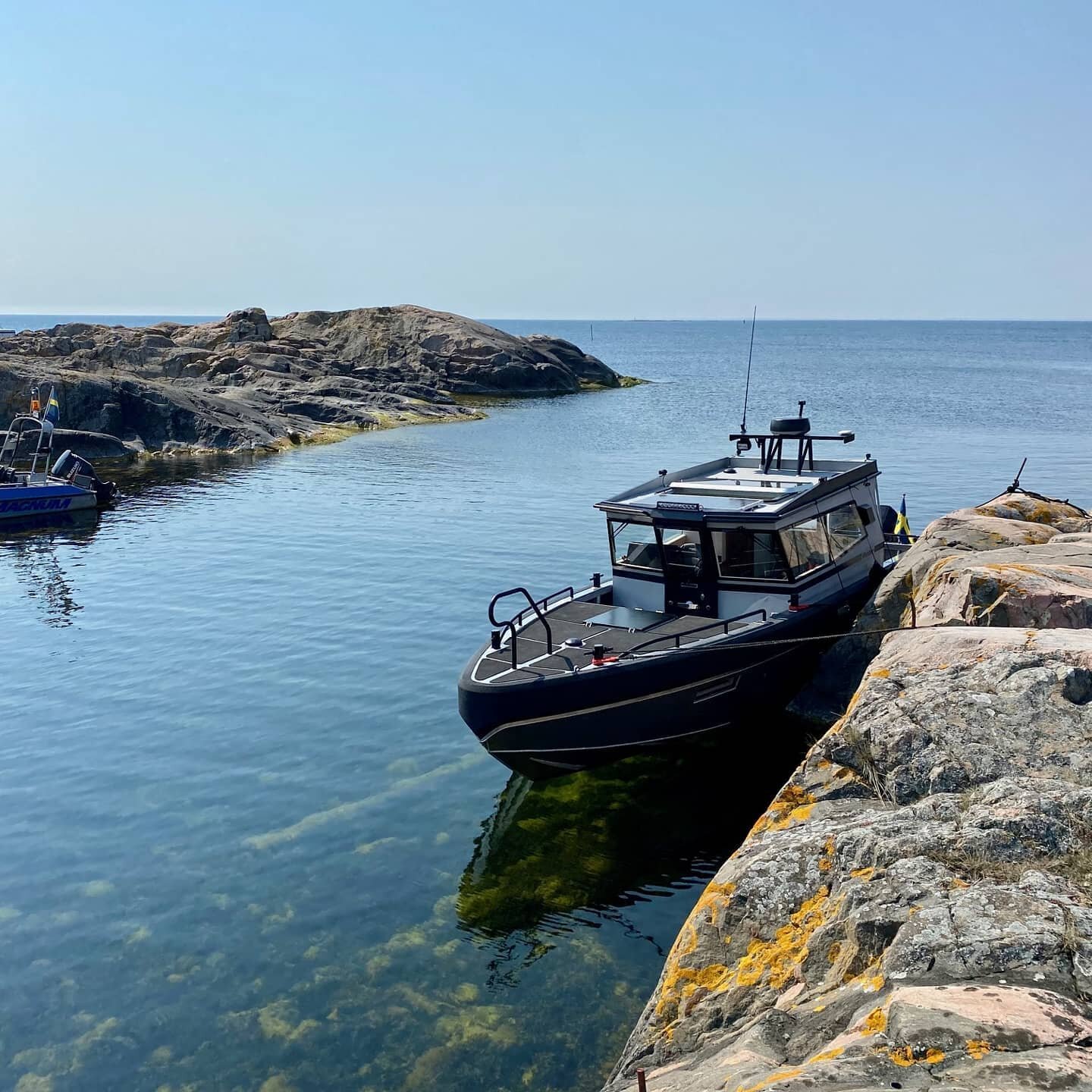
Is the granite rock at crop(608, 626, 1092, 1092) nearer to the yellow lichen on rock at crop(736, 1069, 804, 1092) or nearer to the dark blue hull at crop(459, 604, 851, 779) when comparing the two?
the yellow lichen on rock at crop(736, 1069, 804, 1092)

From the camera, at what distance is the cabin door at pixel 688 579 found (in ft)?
56.9

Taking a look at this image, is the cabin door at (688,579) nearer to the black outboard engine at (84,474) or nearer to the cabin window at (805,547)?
the cabin window at (805,547)

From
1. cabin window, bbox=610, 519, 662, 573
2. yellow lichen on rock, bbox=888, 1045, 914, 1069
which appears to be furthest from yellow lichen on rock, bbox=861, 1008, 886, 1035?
cabin window, bbox=610, 519, 662, 573

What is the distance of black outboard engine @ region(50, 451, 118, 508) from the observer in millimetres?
40469

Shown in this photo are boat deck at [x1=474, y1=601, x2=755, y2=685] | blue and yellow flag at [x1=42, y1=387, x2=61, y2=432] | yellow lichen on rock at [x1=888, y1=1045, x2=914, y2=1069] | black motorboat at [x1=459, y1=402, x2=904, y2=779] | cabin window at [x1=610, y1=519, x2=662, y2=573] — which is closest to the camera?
yellow lichen on rock at [x1=888, y1=1045, x2=914, y2=1069]

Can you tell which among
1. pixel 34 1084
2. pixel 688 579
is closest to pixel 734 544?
pixel 688 579

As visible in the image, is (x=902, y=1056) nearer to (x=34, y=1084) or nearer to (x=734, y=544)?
(x=34, y=1084)

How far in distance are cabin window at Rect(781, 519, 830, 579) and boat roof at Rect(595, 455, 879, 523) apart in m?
0.52

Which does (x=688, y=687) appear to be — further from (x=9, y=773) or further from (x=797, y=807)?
(x=9, y=773)

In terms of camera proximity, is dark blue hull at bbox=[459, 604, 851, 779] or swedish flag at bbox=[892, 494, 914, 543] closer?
dark blue hull at bbox=[459, 604, 851, 779]

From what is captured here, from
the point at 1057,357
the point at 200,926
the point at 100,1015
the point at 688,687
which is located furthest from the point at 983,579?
the point at 1057,357

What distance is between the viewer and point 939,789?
8758 mm

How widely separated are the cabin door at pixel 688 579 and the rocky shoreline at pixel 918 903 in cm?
505

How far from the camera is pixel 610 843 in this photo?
1421 centimetres
